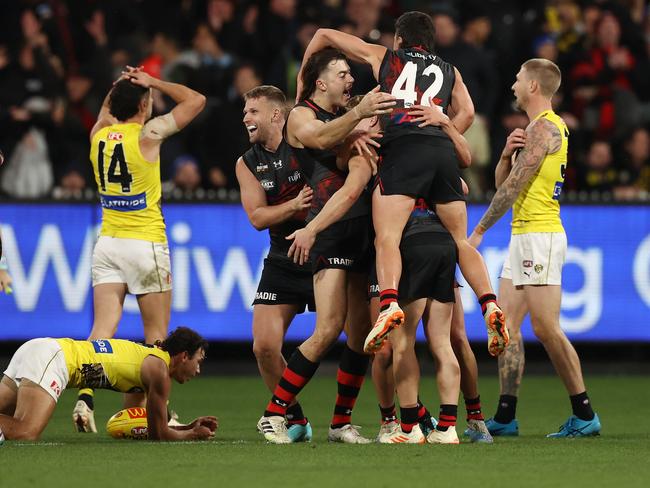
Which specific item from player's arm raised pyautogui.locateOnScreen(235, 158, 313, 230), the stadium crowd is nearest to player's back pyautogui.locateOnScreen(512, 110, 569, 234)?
player's arm raised pyautogui.locateOnScreen(235, 158, 313, 230)

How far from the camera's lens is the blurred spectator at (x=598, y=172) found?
15375 millimetres

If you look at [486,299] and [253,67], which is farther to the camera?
[253,67]

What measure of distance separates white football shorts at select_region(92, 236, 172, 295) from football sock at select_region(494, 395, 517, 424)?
106 inches

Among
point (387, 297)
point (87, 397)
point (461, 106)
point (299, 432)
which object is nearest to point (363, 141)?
point (461, 106)

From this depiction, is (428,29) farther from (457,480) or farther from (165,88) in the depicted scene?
(457,480)

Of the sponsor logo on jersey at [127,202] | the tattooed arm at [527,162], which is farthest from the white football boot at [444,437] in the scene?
the sponsor logo on jersey at [127,202]

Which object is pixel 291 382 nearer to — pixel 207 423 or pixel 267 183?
pixel 207 423

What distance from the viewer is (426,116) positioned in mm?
8672

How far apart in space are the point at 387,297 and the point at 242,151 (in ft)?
26.4

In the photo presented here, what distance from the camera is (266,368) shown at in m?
9.61

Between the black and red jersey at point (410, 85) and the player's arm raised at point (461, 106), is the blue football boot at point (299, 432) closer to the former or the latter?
the black and red jersey at point (410, 85)

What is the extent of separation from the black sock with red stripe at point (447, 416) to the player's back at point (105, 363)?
190 cm

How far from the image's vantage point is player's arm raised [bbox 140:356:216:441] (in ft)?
29.0

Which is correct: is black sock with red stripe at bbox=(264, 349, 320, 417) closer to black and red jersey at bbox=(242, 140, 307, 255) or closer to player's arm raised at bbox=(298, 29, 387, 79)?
black and red jersey at bbox=(242, 140, 307, 255)
